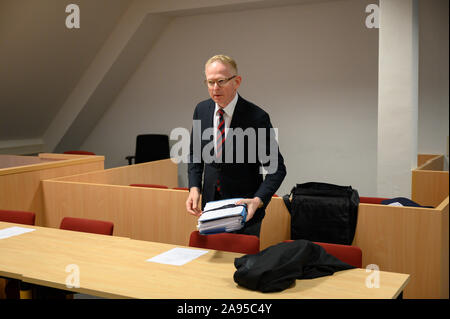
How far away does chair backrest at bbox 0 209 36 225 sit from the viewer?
349cm

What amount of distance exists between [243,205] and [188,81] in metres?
6.25

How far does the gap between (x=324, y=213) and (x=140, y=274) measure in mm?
1677

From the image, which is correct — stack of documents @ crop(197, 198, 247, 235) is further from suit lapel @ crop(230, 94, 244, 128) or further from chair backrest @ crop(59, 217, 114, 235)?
chair backrest @ crop(59, 217, 114, 235)

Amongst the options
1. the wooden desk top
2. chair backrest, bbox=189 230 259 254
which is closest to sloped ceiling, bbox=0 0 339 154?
the wooden desk top

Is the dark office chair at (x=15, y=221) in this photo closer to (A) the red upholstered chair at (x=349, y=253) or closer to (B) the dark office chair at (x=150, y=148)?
(A) the red upholstered chair at (x=349, y=253)

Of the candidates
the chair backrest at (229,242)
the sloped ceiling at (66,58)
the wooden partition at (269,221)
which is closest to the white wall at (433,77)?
the sloped ceiling at (66,58)

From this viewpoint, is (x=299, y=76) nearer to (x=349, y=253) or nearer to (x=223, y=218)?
(x=349, y=253)

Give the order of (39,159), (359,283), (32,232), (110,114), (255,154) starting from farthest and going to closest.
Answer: (110,114)
(39,159)
(32,232)
(255,154)
(359,283)

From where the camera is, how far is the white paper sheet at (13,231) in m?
3.02

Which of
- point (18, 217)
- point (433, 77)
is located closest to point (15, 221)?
point (18, 217)
